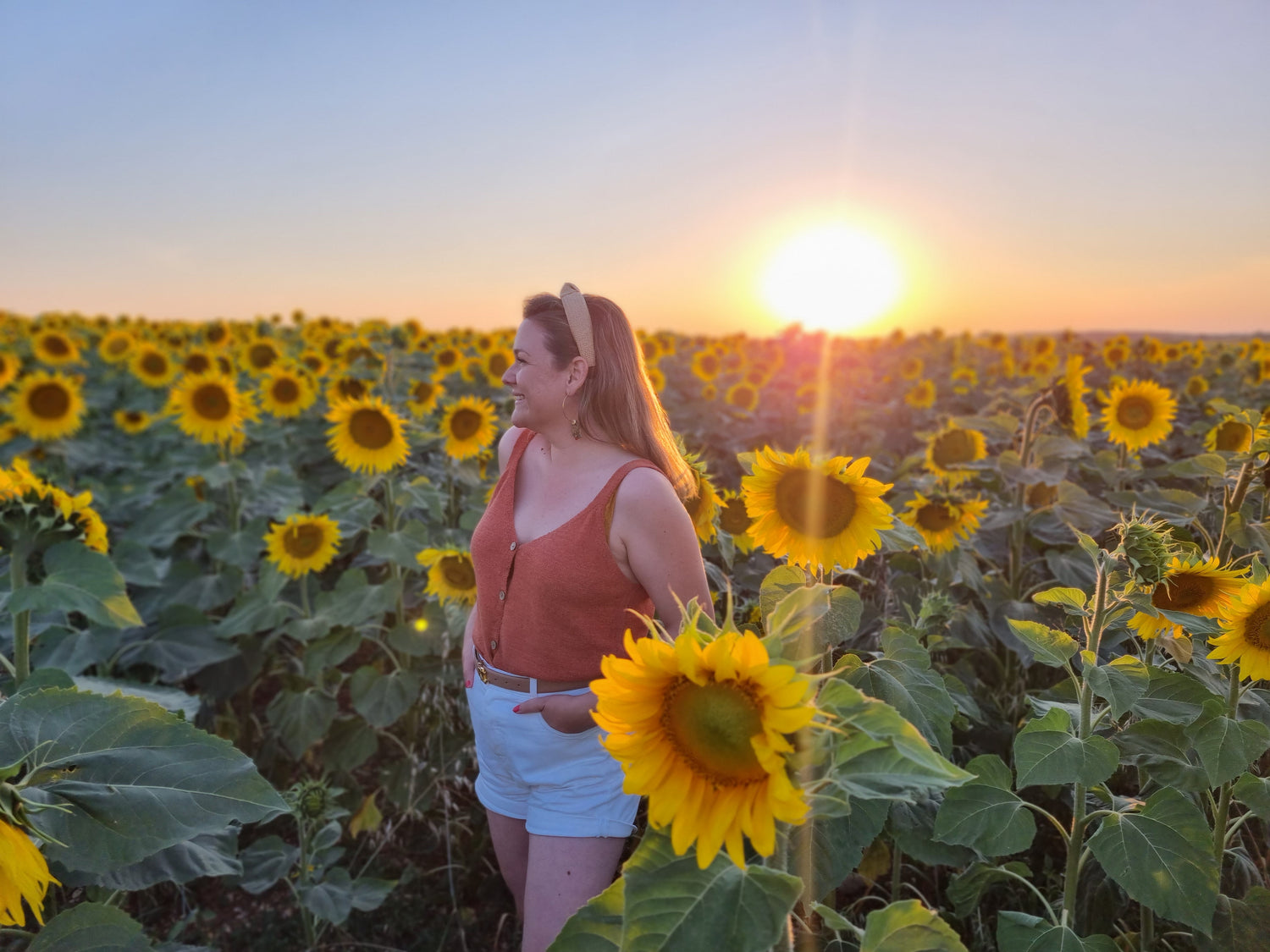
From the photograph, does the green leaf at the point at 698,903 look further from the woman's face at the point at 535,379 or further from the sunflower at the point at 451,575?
the sunflower at the point at 451,575

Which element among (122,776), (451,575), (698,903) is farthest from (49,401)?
(698,903)

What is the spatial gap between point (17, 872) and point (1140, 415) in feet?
18.8

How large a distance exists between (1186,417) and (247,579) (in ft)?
27.0

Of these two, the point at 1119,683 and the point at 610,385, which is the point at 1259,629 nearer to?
the point at 1119,683

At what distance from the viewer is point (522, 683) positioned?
243cm

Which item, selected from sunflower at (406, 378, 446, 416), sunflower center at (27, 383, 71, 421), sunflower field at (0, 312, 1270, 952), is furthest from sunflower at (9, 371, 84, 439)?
sunflower at (406, 378, 446, 416)

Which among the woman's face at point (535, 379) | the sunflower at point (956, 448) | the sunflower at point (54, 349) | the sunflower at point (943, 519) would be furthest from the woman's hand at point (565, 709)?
the sunflower at point (54, 349)

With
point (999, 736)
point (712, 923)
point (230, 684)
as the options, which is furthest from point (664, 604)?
point (230, 684)

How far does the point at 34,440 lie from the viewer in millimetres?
7699

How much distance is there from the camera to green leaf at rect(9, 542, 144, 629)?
2326 millimetres

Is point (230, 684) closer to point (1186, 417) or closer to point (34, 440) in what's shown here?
point (34, 440)

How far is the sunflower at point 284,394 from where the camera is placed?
699 cm

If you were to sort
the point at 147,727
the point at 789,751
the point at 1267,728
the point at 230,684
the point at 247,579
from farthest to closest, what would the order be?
the point at 247,579 → the point at 230,684 → the point at 1267,728 → the point at 147,727 → the point at 789,751

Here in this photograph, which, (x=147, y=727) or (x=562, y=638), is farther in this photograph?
(x=562, y=638)
